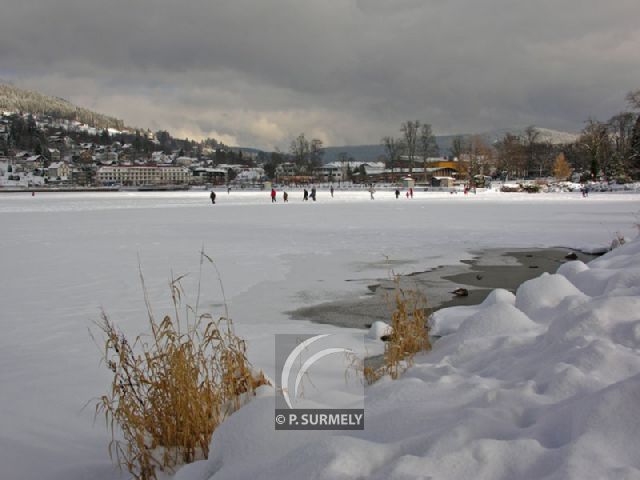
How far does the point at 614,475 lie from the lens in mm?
2178

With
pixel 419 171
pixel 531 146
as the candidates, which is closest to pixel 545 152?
pixel 531 146

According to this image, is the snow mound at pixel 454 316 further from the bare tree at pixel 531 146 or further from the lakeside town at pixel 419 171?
the bare tree at pixel 531 146

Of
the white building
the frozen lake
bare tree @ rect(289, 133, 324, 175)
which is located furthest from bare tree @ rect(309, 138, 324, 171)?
the frozen lake

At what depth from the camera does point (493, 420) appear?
9.30ft

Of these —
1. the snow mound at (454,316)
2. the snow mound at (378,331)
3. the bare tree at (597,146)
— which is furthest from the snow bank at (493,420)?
the bare tree at (597,146)

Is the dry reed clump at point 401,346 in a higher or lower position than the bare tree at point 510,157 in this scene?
lower

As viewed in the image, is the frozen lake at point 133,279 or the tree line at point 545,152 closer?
the frozen lake at point 133,279

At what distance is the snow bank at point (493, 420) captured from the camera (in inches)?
95.3

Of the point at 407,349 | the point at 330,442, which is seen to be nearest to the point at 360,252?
the point at 407,349

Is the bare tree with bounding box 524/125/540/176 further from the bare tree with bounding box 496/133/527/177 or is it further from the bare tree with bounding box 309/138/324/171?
the bare tree with bounding box 309/138/324/171

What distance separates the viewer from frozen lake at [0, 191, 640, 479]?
445cm

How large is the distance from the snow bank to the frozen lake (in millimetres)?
1418

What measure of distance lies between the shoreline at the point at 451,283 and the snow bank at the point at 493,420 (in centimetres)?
175

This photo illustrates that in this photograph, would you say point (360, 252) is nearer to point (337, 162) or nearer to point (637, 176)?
point (637, 176)
